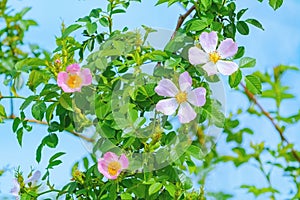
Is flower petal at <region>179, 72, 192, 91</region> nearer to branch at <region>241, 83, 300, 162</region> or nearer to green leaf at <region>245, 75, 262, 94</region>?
green leaf at <region>245, 75, 262, 94</region>

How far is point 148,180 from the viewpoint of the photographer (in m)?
1.15

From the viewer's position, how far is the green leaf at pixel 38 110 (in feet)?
3.88

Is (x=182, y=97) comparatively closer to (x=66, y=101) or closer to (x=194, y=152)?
(x=194, y=152)

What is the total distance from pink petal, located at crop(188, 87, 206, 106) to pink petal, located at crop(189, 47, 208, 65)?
0.05 metres

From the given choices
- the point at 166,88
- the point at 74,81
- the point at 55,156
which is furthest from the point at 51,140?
the point at 166,88

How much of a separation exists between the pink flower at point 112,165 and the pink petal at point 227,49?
0.78 feet

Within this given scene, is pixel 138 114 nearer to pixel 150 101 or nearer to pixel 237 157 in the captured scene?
pixel 150 101

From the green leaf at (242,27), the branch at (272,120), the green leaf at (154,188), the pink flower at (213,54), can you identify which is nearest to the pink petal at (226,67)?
the pink flower at (213,54)

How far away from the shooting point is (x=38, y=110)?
119 centimetres

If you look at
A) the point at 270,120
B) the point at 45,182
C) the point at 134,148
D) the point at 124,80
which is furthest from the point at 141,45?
the point at 270,120

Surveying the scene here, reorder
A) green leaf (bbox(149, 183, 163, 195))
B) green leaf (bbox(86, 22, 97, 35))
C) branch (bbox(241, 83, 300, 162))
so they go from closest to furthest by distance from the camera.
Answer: green leaf (bbox(149, 183, 163, 195)) → green leaf (bbox(86, 22, 97, 35)) → branch (bbox(241, 83, 300, 162))

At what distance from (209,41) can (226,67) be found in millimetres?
52

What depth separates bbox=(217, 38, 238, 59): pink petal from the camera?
Result: 3.81 ft

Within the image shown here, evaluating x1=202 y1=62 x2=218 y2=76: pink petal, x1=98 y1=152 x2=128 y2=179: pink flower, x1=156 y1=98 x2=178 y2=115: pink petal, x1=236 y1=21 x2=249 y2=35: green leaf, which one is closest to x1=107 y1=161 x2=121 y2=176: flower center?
x1=98 y1=152 x2=128 y2=179: pink flower
